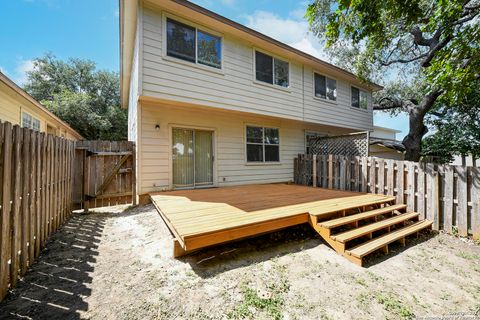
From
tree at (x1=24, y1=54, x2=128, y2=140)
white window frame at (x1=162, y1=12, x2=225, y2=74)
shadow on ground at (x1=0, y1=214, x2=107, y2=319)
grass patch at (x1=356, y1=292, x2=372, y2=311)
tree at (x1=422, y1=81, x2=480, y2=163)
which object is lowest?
grass patch at (x1=356, y1=292, x2=372, y2=311)

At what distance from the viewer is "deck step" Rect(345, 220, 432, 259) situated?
302 centimetres

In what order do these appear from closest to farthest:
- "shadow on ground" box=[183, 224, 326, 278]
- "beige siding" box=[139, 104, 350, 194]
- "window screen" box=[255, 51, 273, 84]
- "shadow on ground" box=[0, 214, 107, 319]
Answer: "shadow on ground" box=[0, 214, 107, 319] < "shadow on ground" box=[183, 224, 326, 278] < "beige siding" box=[139, 104, 350, 194] < "window screen" box=[255, 51, 273, 84]

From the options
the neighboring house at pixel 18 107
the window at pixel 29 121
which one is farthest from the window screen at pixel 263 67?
the window at pixel 29 121

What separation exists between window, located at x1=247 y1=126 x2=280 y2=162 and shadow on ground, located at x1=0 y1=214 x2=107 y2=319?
5565 mm

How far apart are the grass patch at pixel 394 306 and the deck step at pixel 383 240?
661 mm

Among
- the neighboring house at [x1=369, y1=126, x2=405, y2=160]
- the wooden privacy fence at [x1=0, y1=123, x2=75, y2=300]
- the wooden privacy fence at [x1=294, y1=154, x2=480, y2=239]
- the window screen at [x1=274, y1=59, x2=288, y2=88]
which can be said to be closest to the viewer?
the wooden privacy fence at [x1=0, y1=123, x2=75, y2=300]

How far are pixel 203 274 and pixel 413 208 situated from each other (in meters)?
5.16

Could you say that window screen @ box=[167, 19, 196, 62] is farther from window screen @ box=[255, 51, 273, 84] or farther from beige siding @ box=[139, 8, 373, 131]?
window screen @ box=[255, 51, 273, 84]

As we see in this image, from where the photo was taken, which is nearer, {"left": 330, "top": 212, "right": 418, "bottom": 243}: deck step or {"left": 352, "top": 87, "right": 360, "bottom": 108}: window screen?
{"left": 330, "top": 212, "right": 418, "bottom": 243}: deck step

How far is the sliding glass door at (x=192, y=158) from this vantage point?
646cm

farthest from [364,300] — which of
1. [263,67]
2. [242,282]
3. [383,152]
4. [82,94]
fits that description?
[82,94]

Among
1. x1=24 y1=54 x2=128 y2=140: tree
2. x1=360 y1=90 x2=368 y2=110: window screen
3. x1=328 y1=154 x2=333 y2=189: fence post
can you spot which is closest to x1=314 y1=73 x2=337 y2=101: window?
x1=360 y1=90 x2=368 y2=110: window screen

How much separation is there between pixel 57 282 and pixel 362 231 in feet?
14.5

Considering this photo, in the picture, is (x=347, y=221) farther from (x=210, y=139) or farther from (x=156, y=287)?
(x=210, y=139)
